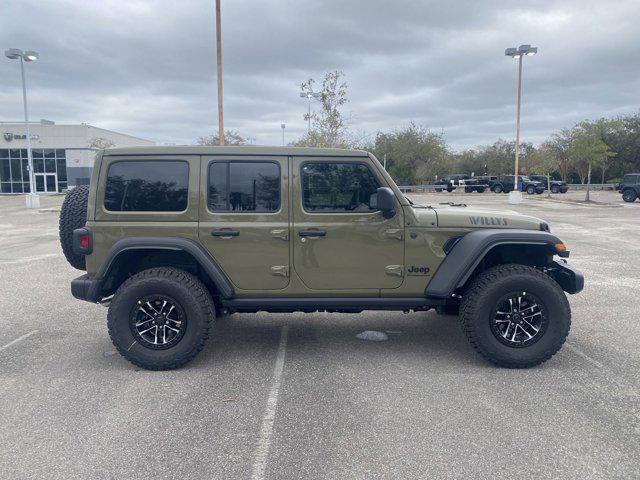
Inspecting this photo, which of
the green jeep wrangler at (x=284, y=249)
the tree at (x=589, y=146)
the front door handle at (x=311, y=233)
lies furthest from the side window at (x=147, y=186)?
the tree at (x=589, y=146)

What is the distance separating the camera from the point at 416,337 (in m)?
5.50

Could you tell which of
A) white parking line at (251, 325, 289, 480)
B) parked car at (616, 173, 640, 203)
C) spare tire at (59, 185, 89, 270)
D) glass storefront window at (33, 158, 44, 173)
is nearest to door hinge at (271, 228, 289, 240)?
white parking line at (251, 325, 289, 480)

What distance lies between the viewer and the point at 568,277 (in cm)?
480

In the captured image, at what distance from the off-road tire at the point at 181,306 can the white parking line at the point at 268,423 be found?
0.76 metres

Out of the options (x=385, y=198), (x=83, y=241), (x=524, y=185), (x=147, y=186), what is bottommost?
(x=83, y=241)

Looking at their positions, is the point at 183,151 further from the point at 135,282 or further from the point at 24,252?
the point at 24,252

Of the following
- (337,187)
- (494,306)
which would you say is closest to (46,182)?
(337,187)

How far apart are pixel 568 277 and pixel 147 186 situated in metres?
4.16

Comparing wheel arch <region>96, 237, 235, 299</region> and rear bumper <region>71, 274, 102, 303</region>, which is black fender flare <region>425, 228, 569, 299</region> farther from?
rear bumper <region>71, 274, 102, 303</region>

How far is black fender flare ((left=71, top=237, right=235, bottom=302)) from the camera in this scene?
445cm

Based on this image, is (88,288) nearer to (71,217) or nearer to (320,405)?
(71,217)

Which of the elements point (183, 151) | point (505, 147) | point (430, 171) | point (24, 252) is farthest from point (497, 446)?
point (505, 147)

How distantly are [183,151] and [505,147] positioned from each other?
61.1 m

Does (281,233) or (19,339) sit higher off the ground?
(281,233)
